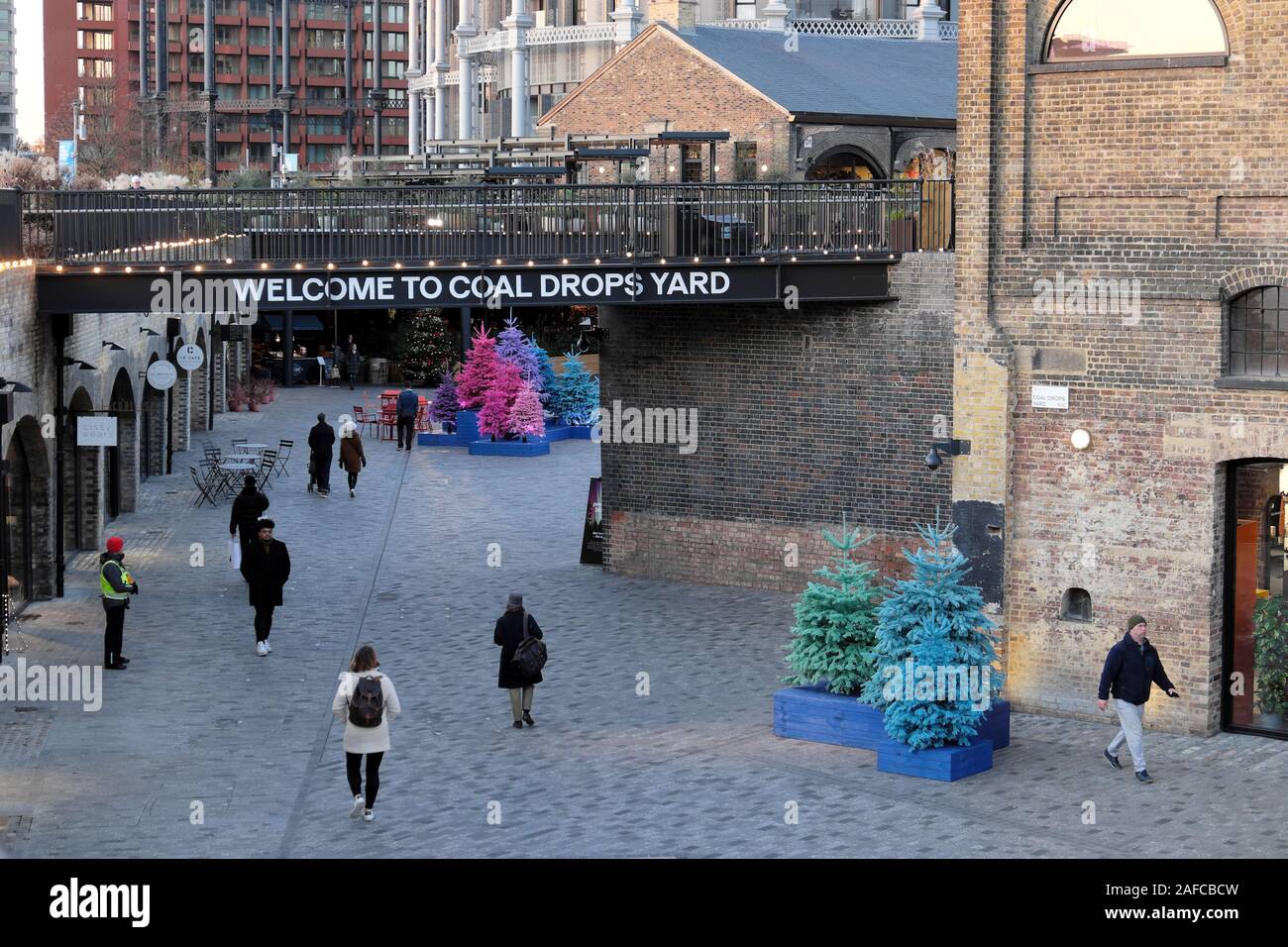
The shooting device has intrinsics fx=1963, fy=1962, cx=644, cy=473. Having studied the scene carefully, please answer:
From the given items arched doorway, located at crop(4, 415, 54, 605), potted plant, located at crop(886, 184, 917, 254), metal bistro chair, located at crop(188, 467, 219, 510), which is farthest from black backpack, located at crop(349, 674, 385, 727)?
metal bistro chair, located at crop(188, 467, 219, 510)

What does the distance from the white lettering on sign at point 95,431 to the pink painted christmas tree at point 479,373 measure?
1965 cm

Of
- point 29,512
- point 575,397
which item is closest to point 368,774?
point 29,512

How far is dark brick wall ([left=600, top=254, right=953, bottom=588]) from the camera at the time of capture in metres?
25.5

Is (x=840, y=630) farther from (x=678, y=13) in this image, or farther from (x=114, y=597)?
(x=678, y=13)

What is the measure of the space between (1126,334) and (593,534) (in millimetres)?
11318

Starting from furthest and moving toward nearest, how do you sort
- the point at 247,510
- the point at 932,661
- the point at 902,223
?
the point at 247,510, the point at 902,223, the point at 932,661

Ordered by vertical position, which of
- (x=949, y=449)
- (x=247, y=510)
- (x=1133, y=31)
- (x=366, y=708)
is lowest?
(x=366, y=708)

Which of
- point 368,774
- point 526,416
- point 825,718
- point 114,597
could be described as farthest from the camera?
point 526,416

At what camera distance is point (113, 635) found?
21.8 m

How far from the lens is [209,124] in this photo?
189ft

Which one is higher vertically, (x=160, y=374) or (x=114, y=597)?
(x=160, y=374)

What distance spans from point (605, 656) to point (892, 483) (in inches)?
199

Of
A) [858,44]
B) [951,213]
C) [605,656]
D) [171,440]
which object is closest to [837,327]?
[951,213]

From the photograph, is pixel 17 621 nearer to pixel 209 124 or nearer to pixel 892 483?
pixel 892 483
